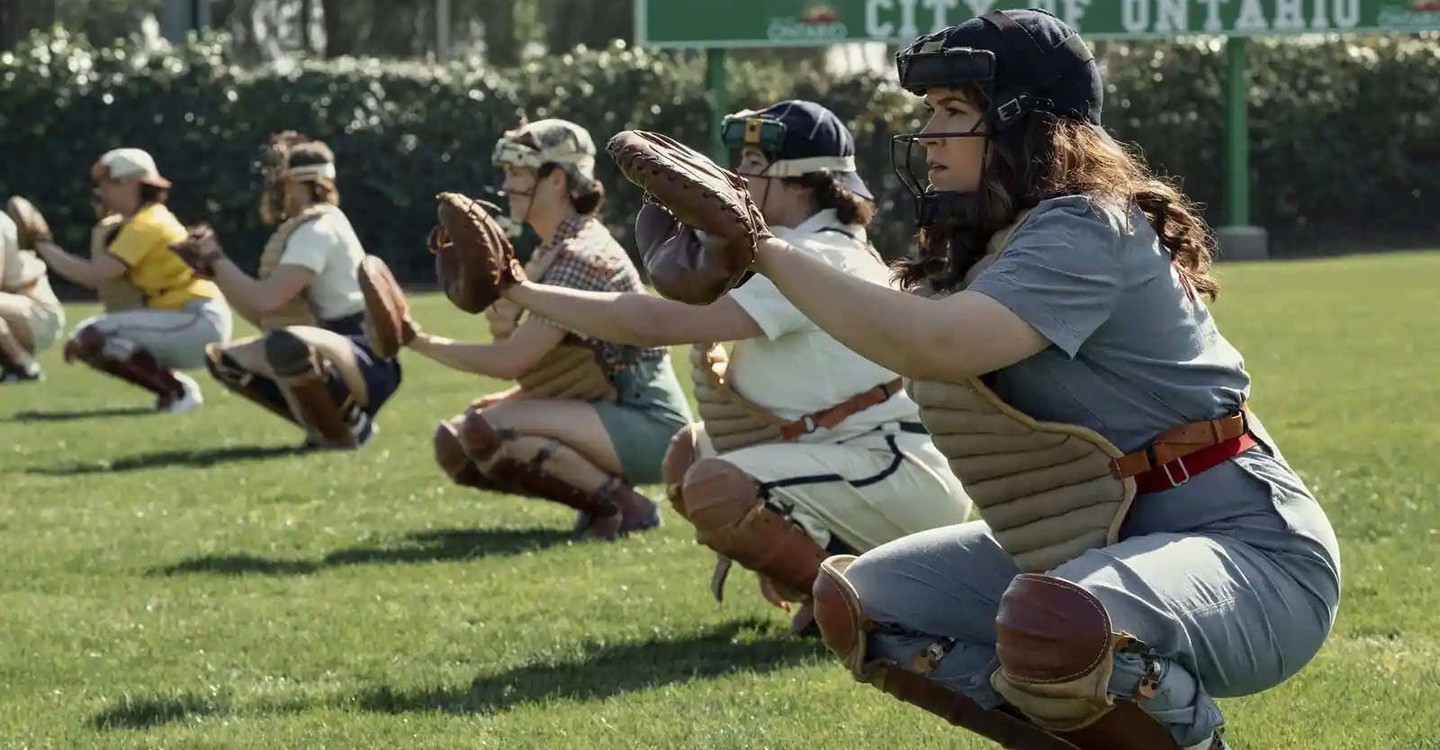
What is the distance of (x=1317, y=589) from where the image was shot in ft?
13.2

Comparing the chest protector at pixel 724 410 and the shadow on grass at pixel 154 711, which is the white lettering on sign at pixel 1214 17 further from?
the shadow on grass at pixel 154 711

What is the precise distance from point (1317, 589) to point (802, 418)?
2613 mm

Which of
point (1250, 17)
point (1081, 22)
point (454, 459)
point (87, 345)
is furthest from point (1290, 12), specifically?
point (454, 459)

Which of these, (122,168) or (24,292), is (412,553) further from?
(24,292)

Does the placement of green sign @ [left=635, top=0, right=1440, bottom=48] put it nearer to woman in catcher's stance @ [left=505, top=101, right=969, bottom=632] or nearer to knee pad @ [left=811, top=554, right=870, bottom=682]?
woman in catcher's stance @ [left=505, top=101, right=969, bottom=632]

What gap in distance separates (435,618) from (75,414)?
304 inches

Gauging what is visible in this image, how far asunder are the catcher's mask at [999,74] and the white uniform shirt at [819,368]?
7.42 feet

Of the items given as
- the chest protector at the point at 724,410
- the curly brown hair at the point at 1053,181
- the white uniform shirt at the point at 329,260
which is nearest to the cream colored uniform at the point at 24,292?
the white uniform shirt at the point at 329,260

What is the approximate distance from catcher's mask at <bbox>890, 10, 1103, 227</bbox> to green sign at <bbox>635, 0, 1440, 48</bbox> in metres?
23.5

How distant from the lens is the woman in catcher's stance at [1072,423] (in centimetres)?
375

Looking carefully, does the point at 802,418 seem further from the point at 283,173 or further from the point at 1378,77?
the point at 1378,77

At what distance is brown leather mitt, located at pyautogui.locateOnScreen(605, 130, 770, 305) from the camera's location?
12.3 feet

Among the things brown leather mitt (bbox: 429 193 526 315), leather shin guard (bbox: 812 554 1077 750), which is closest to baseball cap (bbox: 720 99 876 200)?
brown leather mitt (bbox: 429 193 526 315)

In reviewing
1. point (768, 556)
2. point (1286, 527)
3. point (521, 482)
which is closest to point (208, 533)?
point (521, 482)
